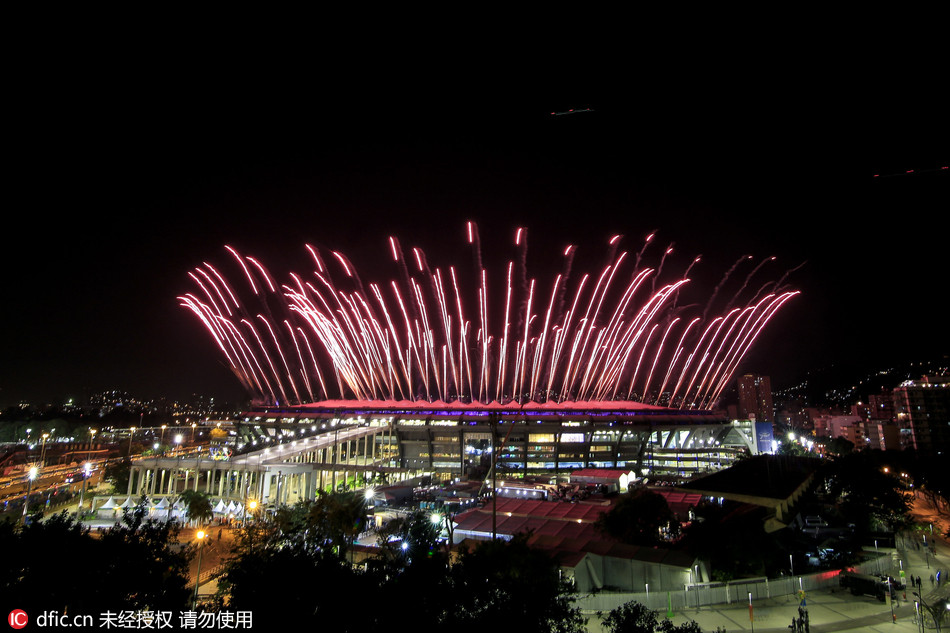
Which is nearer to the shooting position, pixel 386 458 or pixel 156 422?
pixel 386 458

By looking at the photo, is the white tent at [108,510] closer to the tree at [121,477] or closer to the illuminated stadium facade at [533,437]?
the tree at [121,477]

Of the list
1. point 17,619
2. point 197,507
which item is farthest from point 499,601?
point 197,507

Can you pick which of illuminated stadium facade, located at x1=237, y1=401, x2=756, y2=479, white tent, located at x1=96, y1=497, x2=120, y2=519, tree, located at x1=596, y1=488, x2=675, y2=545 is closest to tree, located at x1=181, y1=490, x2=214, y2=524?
white tent, located at x1=96, y1=497, x2=120, y2=519

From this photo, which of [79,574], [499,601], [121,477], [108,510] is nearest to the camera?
[79,574]

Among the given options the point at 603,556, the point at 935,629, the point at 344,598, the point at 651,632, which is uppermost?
the point at 344,598

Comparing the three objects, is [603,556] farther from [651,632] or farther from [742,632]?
[651,632]

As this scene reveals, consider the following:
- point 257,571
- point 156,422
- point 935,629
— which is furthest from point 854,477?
point 156,422

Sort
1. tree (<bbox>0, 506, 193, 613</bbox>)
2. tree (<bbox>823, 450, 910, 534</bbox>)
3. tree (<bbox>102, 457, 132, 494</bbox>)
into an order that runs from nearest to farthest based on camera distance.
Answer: tree (<bbox>0, 506, 193, 613</bbox>) → tree (<bbox>823, 450, 910, 534</bbox>) → tree (<bbox>102, 457, 132, 494</bbox>)

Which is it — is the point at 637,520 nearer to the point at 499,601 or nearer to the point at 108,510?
the point at 499,601

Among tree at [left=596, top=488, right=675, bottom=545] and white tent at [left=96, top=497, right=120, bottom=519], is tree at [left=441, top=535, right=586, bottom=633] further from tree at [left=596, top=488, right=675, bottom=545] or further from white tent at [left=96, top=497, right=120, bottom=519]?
white tent at [left=96, top=497, right=120, bottom=519]
